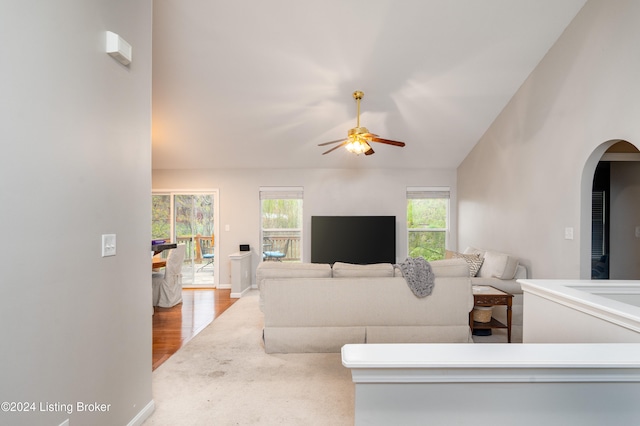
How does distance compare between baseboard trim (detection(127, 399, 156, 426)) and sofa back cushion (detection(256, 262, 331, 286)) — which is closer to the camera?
baseboard trim (detection(127, 399, 156, 426))

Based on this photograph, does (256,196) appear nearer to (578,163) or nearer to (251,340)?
(251,340)

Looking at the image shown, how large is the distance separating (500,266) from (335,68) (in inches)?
129

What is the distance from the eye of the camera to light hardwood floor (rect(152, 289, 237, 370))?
3.56 meters

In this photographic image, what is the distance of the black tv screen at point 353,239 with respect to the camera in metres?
6.33

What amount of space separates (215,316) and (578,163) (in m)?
4.75

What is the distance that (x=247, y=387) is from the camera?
2648mm

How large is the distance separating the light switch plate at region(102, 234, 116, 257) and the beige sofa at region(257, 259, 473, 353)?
159 cm

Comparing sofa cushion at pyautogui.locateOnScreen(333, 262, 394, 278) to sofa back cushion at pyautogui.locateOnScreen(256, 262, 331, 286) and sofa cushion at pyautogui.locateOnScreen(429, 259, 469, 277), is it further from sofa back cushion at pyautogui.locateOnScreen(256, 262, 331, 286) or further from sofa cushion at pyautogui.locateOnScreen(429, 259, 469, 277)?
sofa cushion at pyautogui.locateOnScreen(429, 259, 469, 277)

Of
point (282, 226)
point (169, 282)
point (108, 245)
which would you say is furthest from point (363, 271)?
point (282, 226)

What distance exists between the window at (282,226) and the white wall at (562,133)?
346 centimetres

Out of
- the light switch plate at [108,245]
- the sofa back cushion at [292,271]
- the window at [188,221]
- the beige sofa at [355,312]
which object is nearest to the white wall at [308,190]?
the window at [188,221]

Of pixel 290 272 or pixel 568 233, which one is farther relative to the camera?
pixel 568 233

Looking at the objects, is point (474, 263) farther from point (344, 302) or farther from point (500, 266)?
point (344, 302)

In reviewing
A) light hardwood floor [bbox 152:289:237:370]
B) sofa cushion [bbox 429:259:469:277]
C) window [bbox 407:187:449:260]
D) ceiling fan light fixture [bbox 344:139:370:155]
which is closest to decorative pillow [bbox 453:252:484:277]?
sofa cushion [bbox 429:259:469:277]
